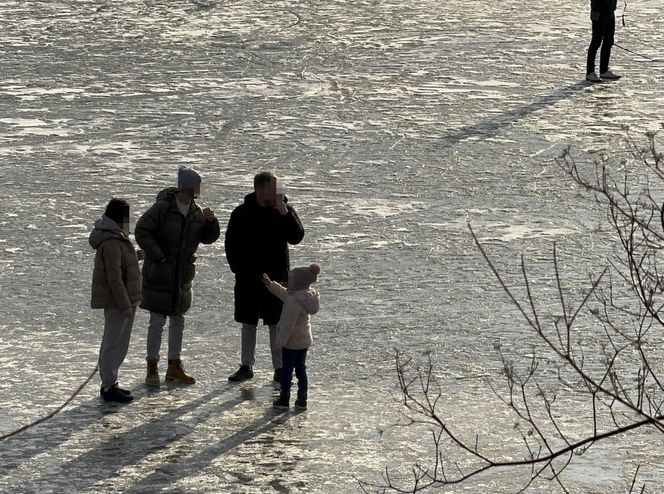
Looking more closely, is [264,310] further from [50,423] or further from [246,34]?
[246,34]

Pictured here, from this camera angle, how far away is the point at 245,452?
8273 mm

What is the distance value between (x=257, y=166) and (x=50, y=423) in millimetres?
6845

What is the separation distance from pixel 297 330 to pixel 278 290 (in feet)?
0.98

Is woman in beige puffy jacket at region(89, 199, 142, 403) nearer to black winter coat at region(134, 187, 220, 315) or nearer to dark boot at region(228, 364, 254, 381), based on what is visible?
black winter coat at region(134, 187, 220, 315)

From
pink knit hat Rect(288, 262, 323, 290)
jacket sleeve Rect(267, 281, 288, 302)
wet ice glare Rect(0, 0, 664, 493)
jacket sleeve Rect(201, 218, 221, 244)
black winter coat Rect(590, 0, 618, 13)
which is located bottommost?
wet ice glare Rect(0, 0, 664, 493)

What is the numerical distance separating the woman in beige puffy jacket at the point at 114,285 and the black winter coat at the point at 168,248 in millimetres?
340

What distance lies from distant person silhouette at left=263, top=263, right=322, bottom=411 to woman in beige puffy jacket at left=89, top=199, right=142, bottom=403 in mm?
949

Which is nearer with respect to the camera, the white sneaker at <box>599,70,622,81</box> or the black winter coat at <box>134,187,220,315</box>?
the black winter coat at <box>134,187,220,315</box>

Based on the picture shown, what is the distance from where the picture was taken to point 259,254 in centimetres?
960

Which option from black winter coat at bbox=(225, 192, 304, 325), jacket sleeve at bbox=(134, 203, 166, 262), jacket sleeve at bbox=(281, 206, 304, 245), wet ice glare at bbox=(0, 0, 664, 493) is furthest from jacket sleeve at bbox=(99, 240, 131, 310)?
jacket sleeve at bbox=(281, 206, 304, 245)

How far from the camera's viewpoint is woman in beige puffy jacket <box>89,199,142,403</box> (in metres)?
9.10

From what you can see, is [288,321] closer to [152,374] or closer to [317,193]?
[152,374]

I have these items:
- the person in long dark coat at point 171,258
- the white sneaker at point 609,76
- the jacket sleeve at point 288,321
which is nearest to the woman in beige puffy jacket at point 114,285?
the person in long dark coat at point 171,258

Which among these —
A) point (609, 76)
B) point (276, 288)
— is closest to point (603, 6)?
point (609, 76)
